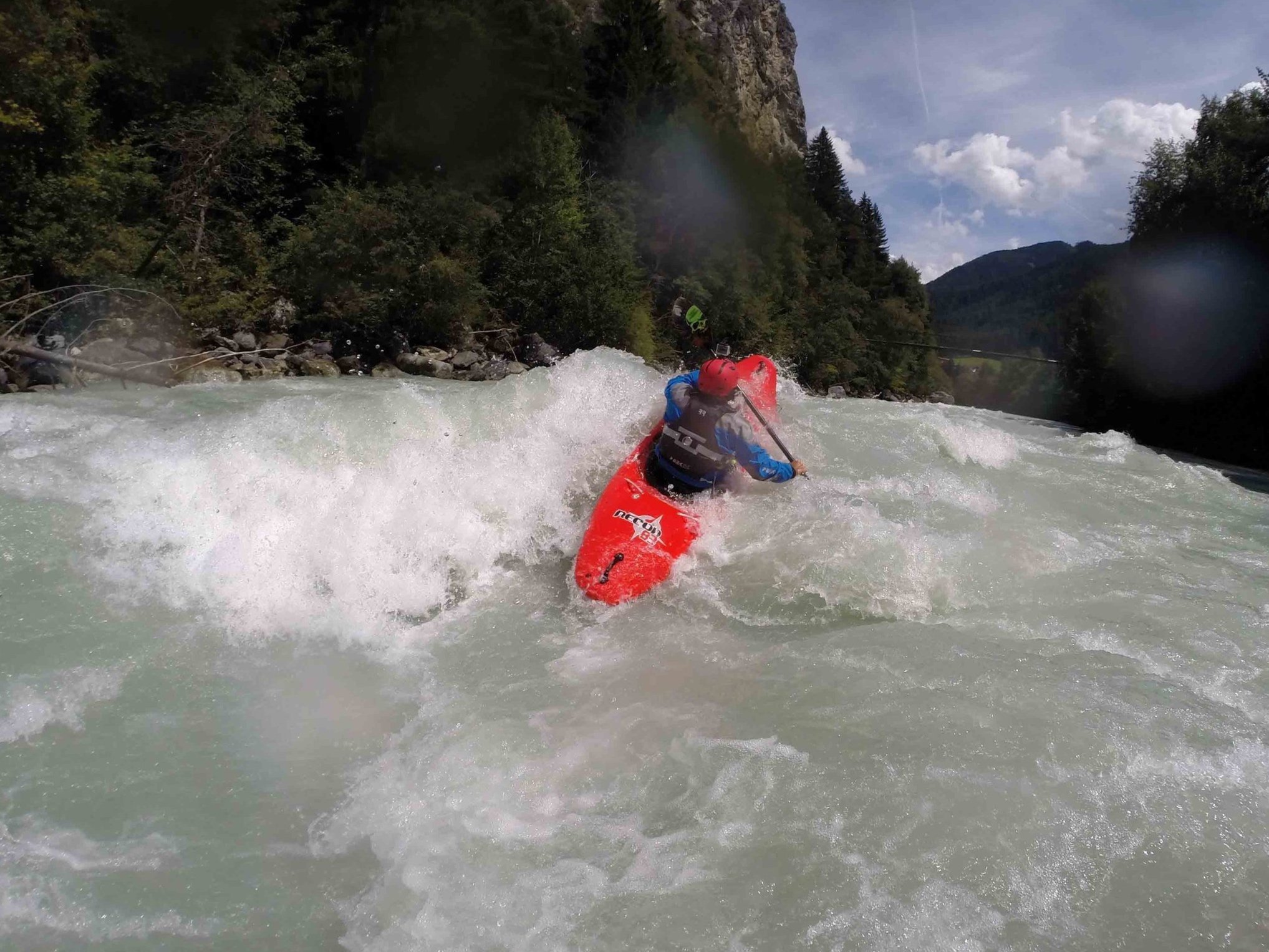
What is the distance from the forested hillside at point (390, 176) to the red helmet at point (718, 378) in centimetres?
911

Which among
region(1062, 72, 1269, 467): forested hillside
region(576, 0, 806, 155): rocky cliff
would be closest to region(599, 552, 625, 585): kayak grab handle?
region(1062, 72, 1269, 467): forested hillside

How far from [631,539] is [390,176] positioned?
16.5m

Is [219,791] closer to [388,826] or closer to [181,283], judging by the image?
[388,826]

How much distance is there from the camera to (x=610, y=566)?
426 centimetres

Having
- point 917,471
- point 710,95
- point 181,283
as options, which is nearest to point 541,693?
point 917,471

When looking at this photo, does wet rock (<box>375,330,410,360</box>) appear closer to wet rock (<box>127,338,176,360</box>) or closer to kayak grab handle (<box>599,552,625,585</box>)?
wet rock (<box>127,338,176,360</box>)

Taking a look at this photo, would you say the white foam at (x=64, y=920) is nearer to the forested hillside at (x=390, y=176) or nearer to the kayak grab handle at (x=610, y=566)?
the kayak grab handle at (x=610, y=566)

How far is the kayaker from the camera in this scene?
199 inches

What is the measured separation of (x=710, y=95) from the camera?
35875mm

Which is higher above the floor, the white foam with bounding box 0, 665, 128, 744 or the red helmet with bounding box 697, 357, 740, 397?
the red helmet with bounding box 697, 357, 740, 397

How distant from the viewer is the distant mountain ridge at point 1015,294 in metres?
25.0

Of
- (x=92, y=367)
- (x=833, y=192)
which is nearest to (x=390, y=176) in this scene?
(x=92, y=367)

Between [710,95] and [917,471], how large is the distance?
110 ft

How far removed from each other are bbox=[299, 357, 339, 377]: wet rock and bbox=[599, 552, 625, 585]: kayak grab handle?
400 inches
